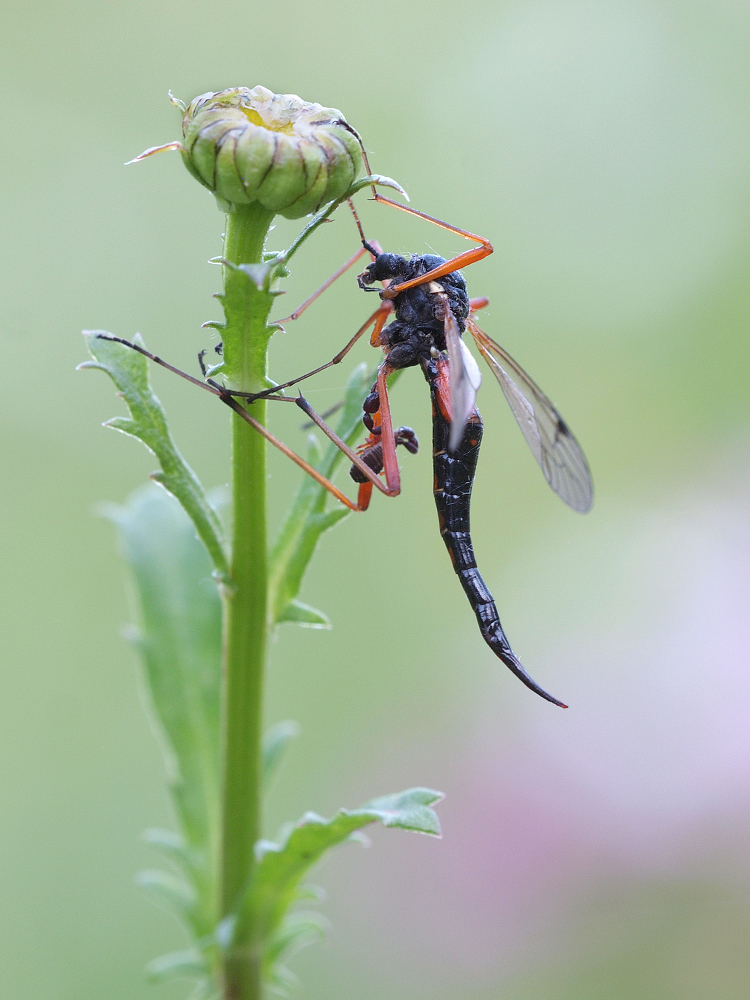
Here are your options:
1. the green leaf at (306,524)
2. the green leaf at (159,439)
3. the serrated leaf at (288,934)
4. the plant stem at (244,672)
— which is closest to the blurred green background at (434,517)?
the green leaf at (306,524)

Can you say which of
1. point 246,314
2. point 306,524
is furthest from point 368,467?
point 246,314

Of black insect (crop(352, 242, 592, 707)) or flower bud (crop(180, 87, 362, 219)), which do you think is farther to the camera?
black insect (crop(352, 242, 592, 707))

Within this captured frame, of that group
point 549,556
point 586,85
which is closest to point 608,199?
point 586,85

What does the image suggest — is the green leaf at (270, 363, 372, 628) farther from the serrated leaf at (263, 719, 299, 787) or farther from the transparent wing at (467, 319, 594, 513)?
the transparent wing at (467, 319, 594, 513)

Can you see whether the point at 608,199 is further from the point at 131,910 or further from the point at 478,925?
the point at 131,910

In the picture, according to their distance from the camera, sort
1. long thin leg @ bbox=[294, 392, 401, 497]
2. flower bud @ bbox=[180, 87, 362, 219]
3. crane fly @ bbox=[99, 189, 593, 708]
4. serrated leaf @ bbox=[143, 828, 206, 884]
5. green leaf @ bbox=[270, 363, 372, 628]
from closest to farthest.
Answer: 1. flower bud @ bbox=[180, 87, 362, 219]
2. green leaf @ bbox=[270, 363, 372, 628]
3. serrated leaf @ bbox=[143, 828, 206, 884]
4. long thin leg @ bbox=[294, 392, 401, 497]
5. crane fly @ bbox=[99, 189, 593, 708]

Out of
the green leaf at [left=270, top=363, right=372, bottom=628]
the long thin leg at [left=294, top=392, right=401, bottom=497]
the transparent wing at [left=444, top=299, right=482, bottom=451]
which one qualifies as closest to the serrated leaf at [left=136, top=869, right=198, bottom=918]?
the green leaf at [left=270, top=363, right=372, bottom=628]
